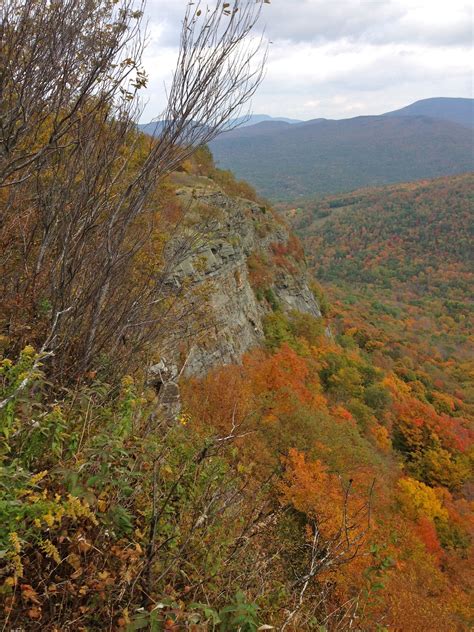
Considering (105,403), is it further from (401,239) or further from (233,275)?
(401,239)

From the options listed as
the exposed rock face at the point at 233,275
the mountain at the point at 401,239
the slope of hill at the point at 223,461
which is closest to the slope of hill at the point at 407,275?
the mountain at the point at 401,239

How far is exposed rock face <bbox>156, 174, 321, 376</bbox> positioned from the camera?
16.0m

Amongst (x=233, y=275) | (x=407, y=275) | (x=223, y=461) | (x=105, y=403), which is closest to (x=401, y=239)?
(x=407, y=275)

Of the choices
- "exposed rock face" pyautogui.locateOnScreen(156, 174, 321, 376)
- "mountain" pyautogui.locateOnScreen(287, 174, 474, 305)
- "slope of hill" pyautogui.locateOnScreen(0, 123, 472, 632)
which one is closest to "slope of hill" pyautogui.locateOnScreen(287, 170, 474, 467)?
"mountain" pyautogui.locateOnScreen(287, 174, 474, 305)

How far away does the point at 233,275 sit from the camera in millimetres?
20875

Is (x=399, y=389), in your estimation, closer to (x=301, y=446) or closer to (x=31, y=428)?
(x=301, y=446)

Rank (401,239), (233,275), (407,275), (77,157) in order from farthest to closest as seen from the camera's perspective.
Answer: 1. (401,239)
2. (407,275)
3. (233,275)
4. (77,157)

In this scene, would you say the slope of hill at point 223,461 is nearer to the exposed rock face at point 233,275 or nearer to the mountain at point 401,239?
the exposed rock face at point 233,275

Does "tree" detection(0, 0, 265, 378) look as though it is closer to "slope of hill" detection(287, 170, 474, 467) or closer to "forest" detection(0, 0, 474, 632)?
"forest" detection(0, 0, 474, 632)

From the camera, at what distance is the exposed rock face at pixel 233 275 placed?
16000mm

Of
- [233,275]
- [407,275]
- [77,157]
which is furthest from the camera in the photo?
[407,275]

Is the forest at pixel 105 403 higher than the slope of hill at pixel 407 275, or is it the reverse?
the forest at pixel 105 403

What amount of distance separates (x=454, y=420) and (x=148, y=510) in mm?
36470

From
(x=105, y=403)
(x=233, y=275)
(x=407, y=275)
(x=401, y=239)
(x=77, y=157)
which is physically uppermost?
(x=77, y=157)
